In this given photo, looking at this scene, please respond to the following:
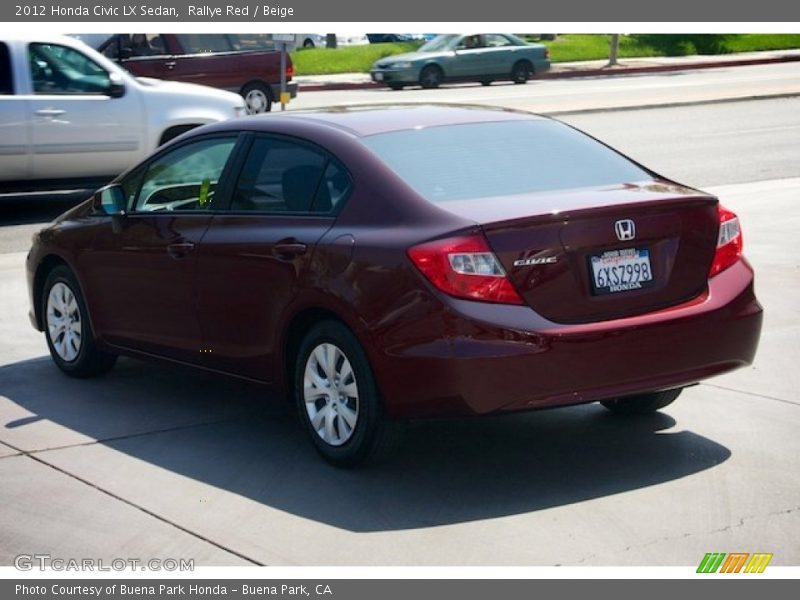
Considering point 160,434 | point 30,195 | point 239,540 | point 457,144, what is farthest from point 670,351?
point 30,195

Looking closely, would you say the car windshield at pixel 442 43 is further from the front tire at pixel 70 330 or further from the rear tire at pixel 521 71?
the front tire at pixel 70 330

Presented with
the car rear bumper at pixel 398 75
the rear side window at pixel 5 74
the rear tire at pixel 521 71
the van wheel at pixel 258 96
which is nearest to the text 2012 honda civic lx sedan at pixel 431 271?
the rear side window at pixel 5 74

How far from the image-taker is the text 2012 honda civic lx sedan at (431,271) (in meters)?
5.79

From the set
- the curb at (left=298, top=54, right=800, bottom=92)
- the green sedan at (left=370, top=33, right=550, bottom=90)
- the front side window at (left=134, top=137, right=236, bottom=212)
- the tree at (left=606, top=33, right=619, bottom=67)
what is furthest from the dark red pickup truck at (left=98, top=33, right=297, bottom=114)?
the front side window at (left=134, top=137, right=236, bottom=212)

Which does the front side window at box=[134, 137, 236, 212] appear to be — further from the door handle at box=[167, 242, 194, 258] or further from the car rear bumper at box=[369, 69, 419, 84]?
the car rear bumper at box=[369, 69, 419, 84]

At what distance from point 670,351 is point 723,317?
1.12ft

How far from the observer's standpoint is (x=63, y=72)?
15.1 m

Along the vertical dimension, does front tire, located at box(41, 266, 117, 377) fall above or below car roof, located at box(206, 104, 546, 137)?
below

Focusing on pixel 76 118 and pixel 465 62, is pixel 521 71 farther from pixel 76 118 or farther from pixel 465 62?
pixel 76 118

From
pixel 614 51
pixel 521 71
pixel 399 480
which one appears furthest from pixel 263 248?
pixel 614 51

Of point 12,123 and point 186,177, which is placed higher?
point 186,177

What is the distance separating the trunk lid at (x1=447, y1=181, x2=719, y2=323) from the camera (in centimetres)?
582

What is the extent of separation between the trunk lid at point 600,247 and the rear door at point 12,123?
9.72m

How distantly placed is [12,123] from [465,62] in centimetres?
2305
